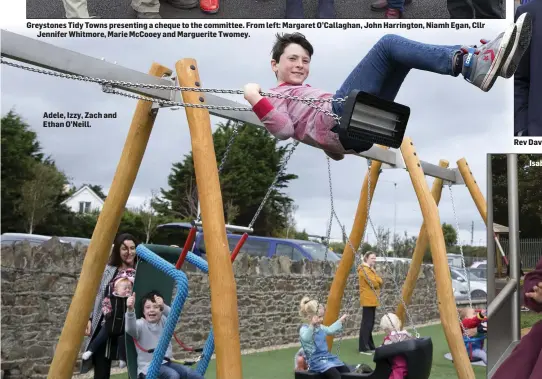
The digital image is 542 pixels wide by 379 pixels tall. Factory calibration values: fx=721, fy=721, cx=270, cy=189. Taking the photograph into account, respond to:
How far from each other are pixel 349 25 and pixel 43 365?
1839 mm

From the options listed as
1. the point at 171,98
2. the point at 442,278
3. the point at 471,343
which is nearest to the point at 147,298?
the point at 171,98

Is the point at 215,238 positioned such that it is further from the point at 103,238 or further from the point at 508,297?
the point at 508,297

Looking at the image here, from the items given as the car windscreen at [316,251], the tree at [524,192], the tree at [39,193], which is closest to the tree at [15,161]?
the tree at [39,193]

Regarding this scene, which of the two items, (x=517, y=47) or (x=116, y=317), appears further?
(x=116, y=317)

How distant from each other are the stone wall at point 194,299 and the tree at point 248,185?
2644 mm

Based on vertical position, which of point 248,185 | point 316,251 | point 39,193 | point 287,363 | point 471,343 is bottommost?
point 287,363

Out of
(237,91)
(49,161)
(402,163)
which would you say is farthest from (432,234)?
(49,161)

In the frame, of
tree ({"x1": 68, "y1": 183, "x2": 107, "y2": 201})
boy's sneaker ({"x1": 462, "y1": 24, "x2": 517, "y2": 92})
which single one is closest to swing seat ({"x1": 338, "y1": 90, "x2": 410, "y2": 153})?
boy's sneaker ({"x1": 462, "y1": 24, "x2": 517, "y2": 92})

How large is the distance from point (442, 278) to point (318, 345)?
58cm

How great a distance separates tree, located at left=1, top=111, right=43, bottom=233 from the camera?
6.55m

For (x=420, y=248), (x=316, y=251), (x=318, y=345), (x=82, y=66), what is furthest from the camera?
(x=316, y=251)

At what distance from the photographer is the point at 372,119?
1560 millimetres

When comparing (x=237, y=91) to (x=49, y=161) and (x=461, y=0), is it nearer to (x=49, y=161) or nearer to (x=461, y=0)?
(x=461, y=0)

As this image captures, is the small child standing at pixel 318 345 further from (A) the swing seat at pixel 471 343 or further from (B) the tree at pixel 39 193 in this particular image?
(B) the tree at pixel 39 193
